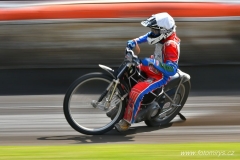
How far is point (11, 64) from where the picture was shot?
37.0 ft

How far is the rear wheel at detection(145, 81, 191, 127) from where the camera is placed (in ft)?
27.3

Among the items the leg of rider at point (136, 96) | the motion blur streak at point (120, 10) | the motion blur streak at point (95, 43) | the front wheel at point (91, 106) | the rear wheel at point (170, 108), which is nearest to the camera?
the front wheel at point (91, 106)

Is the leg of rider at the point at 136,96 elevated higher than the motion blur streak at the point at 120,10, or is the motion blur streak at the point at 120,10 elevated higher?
the motion blur streak at the point at 120,10

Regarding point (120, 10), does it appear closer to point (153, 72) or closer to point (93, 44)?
point (93, 44)

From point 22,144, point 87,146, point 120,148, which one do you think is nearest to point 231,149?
point 120,148

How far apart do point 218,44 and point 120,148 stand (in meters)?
5.17

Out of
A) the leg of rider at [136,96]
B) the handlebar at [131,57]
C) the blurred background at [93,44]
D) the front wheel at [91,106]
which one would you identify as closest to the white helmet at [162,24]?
the handlebar at [131,57]

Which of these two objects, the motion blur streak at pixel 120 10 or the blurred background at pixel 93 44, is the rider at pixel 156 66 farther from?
the motion blur streak at pixel 120 10

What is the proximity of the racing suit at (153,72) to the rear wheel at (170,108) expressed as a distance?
0.53m

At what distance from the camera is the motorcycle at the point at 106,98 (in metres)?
7.60

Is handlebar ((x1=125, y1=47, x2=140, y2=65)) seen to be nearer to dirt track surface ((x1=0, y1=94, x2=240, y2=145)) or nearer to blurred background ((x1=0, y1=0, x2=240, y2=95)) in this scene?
dirt track surface ((x1=0, y1=94, x2=240, y2=145))

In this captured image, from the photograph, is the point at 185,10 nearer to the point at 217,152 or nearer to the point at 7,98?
the point at 7,98

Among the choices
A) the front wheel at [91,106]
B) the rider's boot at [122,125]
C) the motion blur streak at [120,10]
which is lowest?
the rider's boot at [122,125]

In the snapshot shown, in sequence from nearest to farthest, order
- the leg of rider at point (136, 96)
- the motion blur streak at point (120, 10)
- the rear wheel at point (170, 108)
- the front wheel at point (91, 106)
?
the front wheel at point (91, 106) < the leg of rider at point (136, 96) < the rear wheel at point (170, 108) < the motion blur streak at point (120, 10)
